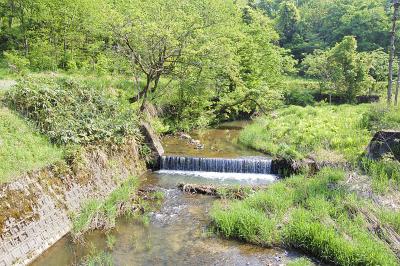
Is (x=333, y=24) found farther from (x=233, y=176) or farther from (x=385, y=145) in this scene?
(x=385, y=145)

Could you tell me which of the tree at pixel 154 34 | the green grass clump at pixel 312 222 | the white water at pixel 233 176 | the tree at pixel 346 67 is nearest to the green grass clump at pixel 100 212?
the green grass clump at pixel 312 222

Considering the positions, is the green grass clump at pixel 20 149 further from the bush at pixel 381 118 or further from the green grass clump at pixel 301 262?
the bush at pixel 381 118

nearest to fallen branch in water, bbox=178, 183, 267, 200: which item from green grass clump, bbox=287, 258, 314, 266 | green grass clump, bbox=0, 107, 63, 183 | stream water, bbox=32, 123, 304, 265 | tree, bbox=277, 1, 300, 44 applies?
stream water, bbox=32, 123, 304, 265

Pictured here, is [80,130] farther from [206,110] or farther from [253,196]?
[206,110]

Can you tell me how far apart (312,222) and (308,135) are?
9.13m

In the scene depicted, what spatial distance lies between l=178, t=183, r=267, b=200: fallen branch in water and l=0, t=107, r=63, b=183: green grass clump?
478 cm

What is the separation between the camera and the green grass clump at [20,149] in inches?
385

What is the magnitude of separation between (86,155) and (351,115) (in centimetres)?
1555

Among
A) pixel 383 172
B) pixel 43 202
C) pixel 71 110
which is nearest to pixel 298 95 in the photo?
pixel 383 172

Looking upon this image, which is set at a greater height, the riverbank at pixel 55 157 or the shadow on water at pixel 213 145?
the riverbank at pixel 55 157

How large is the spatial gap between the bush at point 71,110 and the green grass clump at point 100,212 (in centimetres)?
240

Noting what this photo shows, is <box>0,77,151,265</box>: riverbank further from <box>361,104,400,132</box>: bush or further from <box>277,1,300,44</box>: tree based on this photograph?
<box>277,1,300,44</box>: tree

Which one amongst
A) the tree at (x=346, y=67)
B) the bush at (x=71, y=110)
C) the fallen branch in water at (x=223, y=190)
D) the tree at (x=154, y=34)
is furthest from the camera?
the tree at (x=346, y=67)

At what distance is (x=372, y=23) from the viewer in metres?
49.9
